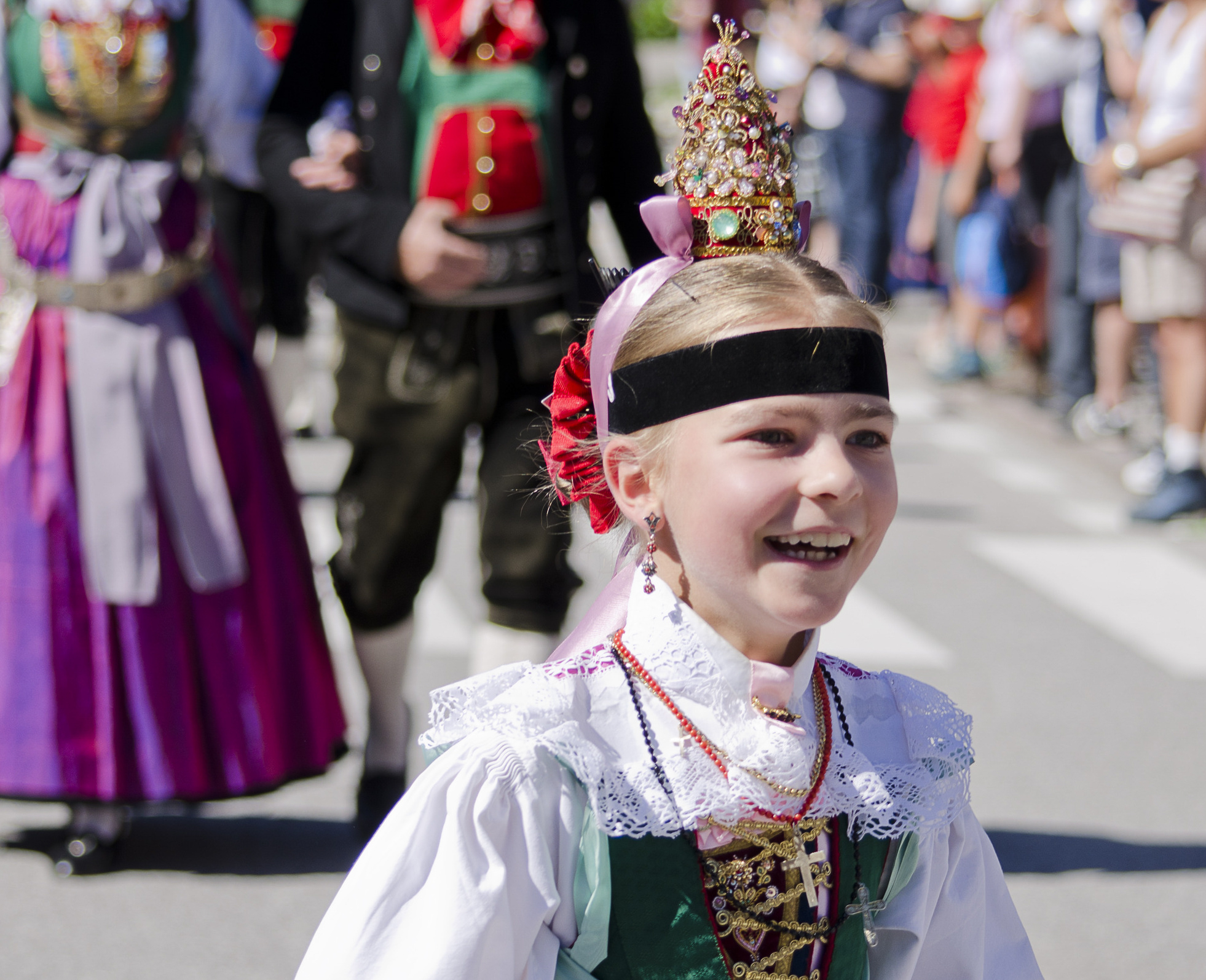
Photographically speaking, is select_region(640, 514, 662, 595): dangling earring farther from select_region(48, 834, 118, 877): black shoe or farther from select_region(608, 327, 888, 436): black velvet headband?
select_region(48, 834, 118, 877): black shoe

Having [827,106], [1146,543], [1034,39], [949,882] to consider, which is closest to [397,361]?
[949,882]

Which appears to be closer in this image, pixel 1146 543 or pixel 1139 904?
pixel 1139 904

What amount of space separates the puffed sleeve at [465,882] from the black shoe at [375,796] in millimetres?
2113

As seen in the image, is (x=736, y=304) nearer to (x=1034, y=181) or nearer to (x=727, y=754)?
(x=727, y=754)

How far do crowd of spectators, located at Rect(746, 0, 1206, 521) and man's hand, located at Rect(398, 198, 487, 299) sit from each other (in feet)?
9.28

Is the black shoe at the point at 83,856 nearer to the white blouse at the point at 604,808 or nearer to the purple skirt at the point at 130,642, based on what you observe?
the purple skirt at the point at 130,642

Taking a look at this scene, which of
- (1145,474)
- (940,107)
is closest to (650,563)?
(1145,474)

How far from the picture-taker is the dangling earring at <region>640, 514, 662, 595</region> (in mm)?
1962

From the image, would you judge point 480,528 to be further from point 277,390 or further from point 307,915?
point 277,390

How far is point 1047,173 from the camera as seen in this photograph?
9.51 metres

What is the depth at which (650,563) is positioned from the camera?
1.97m

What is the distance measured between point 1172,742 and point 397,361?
2.42 metres

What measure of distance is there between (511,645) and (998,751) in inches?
64.6

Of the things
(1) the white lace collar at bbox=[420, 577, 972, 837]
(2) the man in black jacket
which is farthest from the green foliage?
(1) the white lace collar at bbox=[420, 577, 972, 837]
